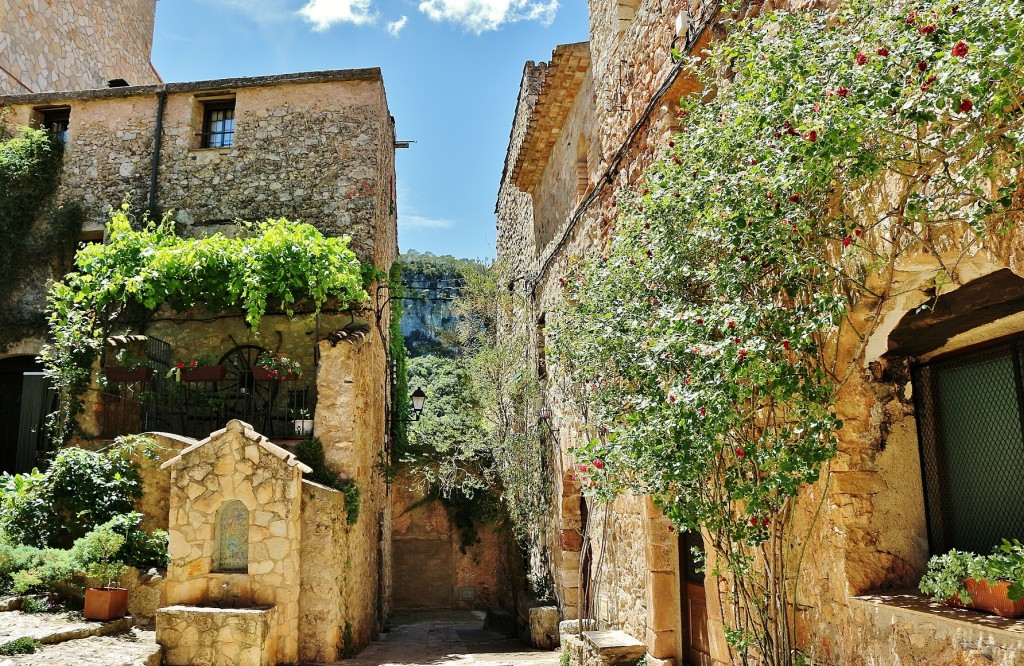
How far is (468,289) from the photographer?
14.6m

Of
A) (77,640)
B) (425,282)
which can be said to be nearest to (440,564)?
(77,640)

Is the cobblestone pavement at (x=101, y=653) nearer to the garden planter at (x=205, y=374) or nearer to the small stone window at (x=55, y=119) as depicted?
the garden planter at (x=205, y=374)

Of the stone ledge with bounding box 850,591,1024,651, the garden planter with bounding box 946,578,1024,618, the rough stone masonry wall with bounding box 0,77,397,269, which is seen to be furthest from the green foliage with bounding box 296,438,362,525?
the garden planter with bounding box 946,578,1024,618

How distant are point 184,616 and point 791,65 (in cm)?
742

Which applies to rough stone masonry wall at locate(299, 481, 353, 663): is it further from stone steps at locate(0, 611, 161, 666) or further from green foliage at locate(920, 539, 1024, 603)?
green foliage at locate(920, 539, 1024, 603)

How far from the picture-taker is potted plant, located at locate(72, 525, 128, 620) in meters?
7.79

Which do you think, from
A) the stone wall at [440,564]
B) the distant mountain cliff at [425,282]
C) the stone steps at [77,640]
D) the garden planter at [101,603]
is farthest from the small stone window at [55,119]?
the distant mountain cliff at [425,282]

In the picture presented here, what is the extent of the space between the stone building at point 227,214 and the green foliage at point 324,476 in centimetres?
52

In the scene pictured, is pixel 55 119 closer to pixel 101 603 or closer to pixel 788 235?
pixel 101 603

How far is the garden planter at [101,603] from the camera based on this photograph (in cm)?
777

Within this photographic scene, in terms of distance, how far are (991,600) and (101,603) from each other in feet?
26.5

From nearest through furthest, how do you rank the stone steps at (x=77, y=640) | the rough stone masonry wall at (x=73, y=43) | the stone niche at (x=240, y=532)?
the stone steps at (x=77, y=640) < the stone niche at (x=240, y=532) < the rough stone masonry wall at (x=73, y=43)

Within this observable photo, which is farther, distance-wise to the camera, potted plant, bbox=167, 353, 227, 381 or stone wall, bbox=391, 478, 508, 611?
stone wall, bbox=391, 478, 508, 611

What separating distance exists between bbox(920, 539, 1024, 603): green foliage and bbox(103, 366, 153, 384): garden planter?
399 inches
